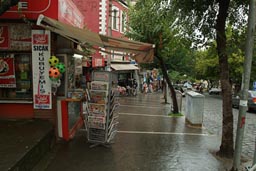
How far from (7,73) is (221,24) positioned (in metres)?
5.55

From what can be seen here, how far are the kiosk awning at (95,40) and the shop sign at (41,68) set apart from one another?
2.00ft

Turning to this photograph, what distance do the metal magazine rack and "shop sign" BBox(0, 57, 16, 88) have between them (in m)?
2.04

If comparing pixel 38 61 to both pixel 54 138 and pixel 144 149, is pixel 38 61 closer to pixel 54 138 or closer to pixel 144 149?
pixel 54 138

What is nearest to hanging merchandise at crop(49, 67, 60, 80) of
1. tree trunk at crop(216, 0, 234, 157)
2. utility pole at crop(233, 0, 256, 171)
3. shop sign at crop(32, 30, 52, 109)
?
shop sign at crop(32, 30, 52, 109)

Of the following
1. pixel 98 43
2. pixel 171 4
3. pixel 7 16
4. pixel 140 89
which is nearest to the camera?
pixel 98 43

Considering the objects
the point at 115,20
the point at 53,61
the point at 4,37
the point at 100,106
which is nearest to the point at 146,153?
the point at 100,106

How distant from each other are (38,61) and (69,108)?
1527 millimetres

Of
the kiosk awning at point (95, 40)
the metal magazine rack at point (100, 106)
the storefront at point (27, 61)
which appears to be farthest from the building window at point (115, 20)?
the metal magazine rack at point (100, 106)

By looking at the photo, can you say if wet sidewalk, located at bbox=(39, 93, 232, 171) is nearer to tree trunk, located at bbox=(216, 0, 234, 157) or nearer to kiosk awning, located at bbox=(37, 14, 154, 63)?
tree trunk, located at bbox=(216, 0, 234, 157)

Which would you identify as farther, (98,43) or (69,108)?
(69,108)

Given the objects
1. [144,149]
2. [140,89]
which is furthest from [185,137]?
[140,89]

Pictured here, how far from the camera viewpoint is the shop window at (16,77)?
6.76 meters

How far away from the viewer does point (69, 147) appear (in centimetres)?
652

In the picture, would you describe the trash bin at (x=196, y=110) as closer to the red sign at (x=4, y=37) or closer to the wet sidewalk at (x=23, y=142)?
the wet sidewalk at (x=23, y=142)
